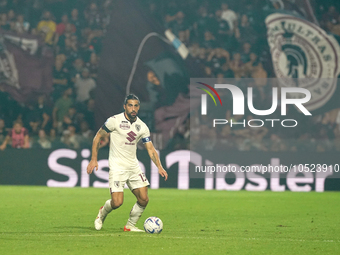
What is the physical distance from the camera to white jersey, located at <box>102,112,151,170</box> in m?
8.38

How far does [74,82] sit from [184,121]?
149 inches

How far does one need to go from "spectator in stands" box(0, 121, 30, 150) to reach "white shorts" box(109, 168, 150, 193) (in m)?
9.35

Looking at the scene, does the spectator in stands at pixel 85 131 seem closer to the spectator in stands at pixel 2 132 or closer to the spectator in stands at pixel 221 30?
the spectator in stands at pixel 2 132

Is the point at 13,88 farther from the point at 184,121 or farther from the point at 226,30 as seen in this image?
the point at 226,30

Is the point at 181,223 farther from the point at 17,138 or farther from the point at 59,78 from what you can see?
the point at 59,78

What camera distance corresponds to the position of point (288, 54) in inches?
722

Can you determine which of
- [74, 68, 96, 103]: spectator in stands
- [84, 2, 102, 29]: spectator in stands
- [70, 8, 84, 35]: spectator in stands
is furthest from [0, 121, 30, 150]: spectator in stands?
[84, 2, 102, 29]: spectator in stands

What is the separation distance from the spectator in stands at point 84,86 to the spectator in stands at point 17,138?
6.59ft

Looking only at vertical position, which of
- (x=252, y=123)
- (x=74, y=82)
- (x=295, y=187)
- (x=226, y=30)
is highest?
(x=226, y=30)

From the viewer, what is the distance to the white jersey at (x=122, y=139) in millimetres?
8383

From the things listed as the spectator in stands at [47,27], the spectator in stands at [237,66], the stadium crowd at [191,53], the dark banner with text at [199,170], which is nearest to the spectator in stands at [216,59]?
the stadium crowd at [191,53]

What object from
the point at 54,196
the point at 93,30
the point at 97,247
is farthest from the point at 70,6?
the point at 97,247

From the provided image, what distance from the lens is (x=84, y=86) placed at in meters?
18.2

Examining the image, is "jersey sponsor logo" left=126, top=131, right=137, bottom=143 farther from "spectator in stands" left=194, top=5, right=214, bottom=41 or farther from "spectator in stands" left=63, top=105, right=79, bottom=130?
"spectator in stands" left=194, top=5, right=214, bottom=41
